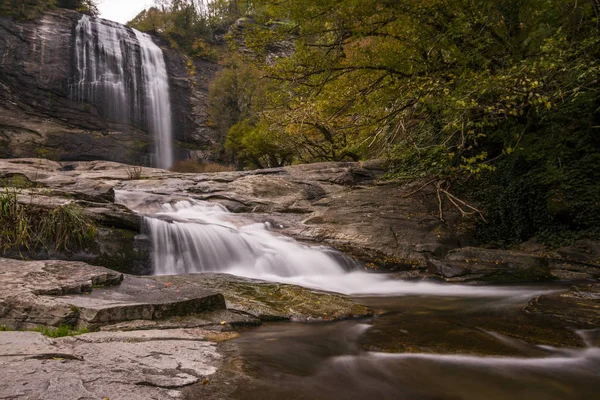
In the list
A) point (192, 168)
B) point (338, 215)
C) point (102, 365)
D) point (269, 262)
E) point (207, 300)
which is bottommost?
point (102, 365)

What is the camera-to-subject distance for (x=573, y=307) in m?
4.92

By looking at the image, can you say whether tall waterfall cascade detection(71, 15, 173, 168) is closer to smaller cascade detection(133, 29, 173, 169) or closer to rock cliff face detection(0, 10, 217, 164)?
smaller cascade detection(133, 29, 173, 169)

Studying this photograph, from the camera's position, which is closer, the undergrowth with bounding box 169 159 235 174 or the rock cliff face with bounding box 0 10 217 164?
the rock cliff face with bounding box 0 10 217 164

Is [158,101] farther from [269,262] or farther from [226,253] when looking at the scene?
[269,262]

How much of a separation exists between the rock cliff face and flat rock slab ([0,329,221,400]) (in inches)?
879

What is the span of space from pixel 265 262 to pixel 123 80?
2281 centimetres

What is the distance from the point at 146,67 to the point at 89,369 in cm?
2932

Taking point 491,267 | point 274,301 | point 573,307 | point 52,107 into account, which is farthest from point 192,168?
point 573,307

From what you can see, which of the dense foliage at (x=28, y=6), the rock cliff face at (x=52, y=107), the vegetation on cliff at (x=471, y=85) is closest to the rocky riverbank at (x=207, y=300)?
the vegetation on cliff at (x=471, y=85)

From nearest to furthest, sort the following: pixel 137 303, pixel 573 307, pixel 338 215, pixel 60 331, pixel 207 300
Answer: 1. pixel 60 331
2. pixel 137 303
3. pixel 207 300
4. pixel 573 307
5. pixel 338 215

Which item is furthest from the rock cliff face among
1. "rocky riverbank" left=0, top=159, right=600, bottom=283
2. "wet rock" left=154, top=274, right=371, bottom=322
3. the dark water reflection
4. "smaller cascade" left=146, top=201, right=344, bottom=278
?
the dark water reflection

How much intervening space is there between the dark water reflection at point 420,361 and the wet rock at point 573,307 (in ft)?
1.00

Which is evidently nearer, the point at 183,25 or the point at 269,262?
the point at 269,262

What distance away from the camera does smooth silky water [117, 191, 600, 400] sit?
9.02 ft
